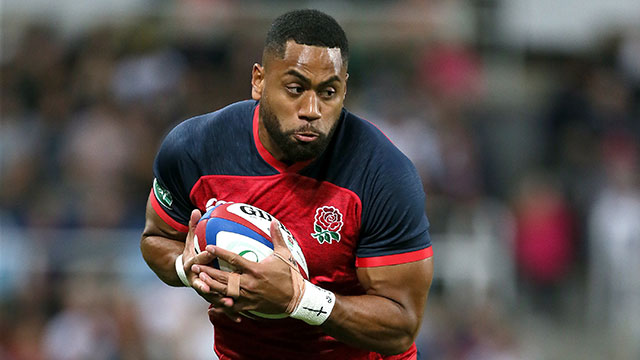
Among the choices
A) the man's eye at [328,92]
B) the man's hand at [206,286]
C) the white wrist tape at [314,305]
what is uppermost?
→ the man's eye at [328,92]

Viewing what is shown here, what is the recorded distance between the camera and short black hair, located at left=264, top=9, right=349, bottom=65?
3.85 metres

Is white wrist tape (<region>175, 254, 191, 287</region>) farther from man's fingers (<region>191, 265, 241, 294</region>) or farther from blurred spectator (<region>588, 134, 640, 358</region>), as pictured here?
blurred spectator (<region>588, 134, 640, 358</region>)

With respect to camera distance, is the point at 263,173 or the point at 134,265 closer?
the point at 263,173

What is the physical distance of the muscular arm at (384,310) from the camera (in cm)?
393

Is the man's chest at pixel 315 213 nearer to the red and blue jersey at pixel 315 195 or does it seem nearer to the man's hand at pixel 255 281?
the red and blue jersey at pixel 315 195

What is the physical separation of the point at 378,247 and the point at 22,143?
6682 millimetres

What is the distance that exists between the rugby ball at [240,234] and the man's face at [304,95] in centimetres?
33

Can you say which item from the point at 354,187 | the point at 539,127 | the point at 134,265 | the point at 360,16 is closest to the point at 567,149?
the point at 539,127

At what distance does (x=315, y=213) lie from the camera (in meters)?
4.07

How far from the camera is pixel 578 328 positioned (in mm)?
9539

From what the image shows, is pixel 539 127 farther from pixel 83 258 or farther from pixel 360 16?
pixel 83 258

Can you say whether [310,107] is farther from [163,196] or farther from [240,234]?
[163,196]

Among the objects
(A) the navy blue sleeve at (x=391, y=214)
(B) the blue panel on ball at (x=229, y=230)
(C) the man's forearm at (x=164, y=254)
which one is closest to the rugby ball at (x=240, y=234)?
(B) the blue panel on ball at (x=229, y=230)

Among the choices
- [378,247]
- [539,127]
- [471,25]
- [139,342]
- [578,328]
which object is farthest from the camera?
[471,25]
